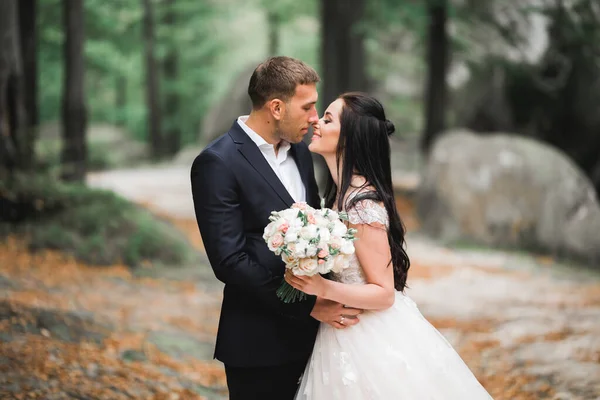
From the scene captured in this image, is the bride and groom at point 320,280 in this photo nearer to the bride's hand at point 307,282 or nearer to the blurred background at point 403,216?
the bride's hand at point 307,282

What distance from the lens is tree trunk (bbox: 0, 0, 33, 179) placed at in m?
9.44

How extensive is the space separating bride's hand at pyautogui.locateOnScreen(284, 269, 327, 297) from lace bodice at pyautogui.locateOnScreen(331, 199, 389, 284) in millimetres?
243

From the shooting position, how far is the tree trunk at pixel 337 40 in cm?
1399

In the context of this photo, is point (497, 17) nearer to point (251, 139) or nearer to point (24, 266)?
point (24, 266)

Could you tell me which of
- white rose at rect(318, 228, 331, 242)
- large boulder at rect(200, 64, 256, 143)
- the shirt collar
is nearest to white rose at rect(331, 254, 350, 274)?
white rose at rect(318, 228, 331, 242)

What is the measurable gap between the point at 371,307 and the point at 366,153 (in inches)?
29.5

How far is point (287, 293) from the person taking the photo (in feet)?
9.94

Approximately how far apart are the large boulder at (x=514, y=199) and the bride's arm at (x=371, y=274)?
9269 mm

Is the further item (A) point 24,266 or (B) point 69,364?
(A) point 24,266

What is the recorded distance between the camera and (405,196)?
15.9 meters

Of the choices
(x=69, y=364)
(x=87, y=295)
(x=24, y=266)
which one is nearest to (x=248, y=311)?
(x=69, y=364)

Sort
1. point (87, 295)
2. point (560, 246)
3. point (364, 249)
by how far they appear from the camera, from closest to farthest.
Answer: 1. point (364, 249)
2. point (87, 295)
3. point (560, 246)

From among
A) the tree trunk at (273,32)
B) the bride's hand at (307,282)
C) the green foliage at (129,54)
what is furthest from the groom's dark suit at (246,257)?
the tree trunk at (273,32)

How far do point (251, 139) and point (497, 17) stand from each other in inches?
560
